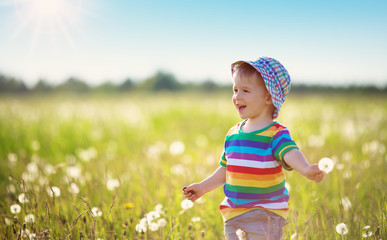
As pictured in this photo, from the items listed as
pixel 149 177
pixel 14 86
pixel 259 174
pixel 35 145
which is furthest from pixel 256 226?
pixel 14 86

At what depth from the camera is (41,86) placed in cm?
4566

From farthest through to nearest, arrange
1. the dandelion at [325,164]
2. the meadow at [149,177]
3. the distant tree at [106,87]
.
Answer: the distant tree at [106,87], the meadow at [149,177], the dandelion at [325,164]

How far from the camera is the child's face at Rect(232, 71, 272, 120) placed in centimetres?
161

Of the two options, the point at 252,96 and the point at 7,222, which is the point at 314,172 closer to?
the point at 252,96

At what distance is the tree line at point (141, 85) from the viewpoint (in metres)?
42.6

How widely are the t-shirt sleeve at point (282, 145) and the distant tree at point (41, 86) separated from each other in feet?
161

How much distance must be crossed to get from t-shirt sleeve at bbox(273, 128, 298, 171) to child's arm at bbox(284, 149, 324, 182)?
0.08 ft

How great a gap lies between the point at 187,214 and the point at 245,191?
3.23 ft

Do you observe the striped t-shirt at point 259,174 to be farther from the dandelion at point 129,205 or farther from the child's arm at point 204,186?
the dandelion at point 129,205

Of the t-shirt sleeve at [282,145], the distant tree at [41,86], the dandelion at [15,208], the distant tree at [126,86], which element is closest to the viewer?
the t-shirt sleeve at [282,145]

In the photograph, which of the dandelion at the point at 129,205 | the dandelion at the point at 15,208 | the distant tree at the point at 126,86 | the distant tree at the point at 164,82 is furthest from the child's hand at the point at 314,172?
the distant tree at the point at 164,82

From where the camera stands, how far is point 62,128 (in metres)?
6.29

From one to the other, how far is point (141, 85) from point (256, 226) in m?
68.3

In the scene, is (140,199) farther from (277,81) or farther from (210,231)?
(277,81)
